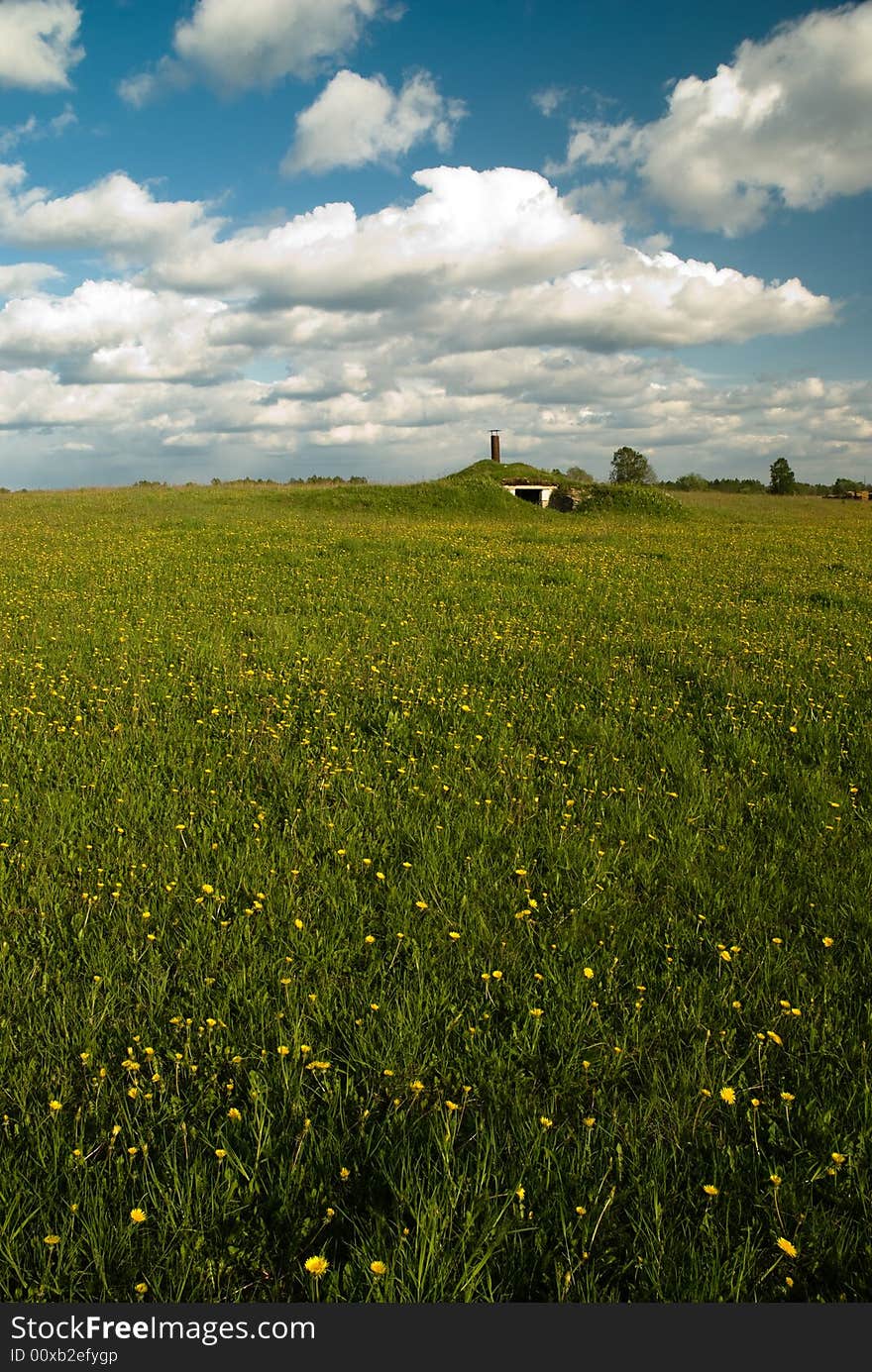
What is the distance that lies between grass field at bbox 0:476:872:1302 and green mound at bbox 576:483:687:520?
31.9 m

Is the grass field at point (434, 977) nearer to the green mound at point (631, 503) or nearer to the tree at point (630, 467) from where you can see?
the green mound at point (631, 503)

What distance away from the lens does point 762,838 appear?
216 inches

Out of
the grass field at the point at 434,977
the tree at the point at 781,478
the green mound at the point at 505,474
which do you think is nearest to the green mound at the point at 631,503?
the green mound at the point at 505,474

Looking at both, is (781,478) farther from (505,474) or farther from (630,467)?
(505,474)

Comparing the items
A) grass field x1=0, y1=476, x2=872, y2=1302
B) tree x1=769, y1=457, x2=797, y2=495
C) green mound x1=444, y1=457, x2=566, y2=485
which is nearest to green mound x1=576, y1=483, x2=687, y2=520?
green mound x1=444, y1=457, x2=566, y2=485

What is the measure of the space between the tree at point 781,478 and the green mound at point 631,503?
222 ft

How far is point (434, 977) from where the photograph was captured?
3.86 metres

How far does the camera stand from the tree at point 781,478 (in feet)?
329

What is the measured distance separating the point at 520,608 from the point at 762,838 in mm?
7774

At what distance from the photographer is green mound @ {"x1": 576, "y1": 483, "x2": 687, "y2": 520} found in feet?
130

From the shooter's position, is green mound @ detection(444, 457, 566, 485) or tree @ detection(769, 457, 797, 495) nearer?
green mound @ detection(444, 457, 566, 485)

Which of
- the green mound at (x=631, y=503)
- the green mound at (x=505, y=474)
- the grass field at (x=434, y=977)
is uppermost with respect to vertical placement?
the green mound at (x=505, y=474)

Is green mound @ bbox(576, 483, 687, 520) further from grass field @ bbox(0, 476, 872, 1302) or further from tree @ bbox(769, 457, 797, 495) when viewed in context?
tree @ bbox(769, 457, 797, 495)

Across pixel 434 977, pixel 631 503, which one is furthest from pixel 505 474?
pixel 434 977
